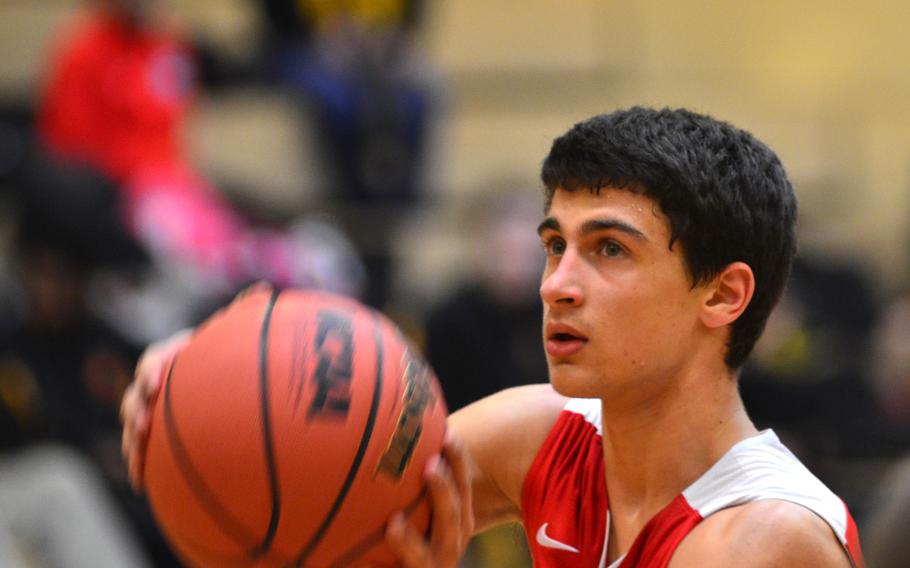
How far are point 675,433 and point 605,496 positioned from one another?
0.27m

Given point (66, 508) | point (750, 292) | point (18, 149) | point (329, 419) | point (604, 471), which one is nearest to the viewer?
point (329, 419)

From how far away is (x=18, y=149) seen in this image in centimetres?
836

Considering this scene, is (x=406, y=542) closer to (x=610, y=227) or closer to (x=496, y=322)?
(x=610, y=227)

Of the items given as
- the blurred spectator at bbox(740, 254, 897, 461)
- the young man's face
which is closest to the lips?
the young man's face

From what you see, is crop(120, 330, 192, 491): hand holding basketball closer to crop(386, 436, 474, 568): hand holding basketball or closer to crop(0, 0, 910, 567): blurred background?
crop(386, 436, 474, 568): hand holding basketball

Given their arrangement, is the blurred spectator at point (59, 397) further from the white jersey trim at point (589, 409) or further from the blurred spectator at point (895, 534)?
the blurred spectator at point (895, 534)

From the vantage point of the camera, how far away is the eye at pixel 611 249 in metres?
3.16

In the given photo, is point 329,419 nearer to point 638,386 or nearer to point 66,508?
point 638,386

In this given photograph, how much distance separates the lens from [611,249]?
3174mm

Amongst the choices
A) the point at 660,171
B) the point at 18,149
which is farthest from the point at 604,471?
the point at 18,149

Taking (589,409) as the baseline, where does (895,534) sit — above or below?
above

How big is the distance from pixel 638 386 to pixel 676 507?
0.92 feet

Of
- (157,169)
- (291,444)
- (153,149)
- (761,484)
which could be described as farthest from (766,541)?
(153,149)

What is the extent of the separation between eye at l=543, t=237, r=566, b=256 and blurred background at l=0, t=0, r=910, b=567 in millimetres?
2420
